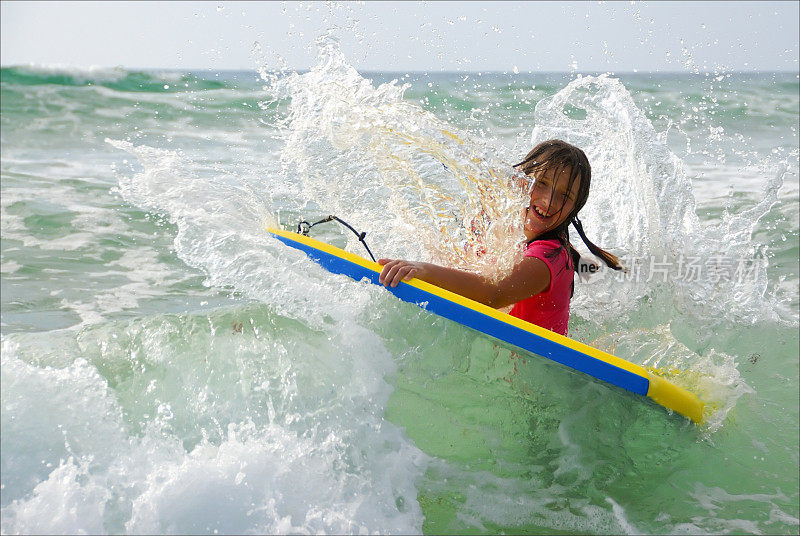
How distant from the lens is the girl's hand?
Answer: 260 centimetres

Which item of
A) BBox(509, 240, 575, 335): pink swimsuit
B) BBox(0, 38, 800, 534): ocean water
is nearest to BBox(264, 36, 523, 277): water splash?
BBox(0, 38, 800, 534): ocean water

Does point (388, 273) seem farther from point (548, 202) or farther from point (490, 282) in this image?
point (548, 202)

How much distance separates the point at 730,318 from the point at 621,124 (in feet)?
4.52

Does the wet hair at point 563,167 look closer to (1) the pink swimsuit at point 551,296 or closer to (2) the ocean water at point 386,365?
(1) the pink swimsuit at point 551,296

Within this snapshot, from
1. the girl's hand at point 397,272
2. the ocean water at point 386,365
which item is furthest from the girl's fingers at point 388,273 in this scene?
the ocean water at point 386,365

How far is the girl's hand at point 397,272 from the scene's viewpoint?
2.60 meters

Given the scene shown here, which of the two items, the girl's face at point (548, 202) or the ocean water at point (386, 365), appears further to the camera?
the girl's face at point (548, 202)

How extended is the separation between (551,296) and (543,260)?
7.6 inches

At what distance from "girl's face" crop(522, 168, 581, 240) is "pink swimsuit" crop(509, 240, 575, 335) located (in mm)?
78

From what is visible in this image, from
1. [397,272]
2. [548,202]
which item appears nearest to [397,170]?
[548,202]

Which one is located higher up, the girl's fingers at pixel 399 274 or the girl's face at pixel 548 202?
the girl's face at pixel 548 202

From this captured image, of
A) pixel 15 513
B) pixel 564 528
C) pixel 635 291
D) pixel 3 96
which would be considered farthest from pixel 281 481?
pixel 3 96

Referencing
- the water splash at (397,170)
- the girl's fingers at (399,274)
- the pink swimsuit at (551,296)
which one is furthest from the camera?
the water splash at (397,170)

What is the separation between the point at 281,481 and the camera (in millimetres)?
2402
